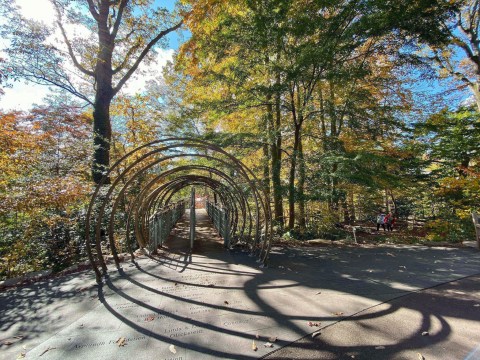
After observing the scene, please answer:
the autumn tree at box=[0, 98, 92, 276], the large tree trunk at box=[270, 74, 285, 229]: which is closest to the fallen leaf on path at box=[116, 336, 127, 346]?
the autumn tree at box=[0, 98, 92, 276]

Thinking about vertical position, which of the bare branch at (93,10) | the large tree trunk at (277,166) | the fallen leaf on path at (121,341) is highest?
the bare branch at (93,10)

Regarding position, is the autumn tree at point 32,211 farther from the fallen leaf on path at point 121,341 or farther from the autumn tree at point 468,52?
the autumn tree at point 468,52

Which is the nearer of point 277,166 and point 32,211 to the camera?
point 32,211

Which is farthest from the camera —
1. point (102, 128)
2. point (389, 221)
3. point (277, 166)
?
point (389, 221)

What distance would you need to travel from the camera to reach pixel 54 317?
8.78 ft

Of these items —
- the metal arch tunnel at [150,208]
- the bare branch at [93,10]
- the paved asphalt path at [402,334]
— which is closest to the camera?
the paved asphalt path at [402,334]

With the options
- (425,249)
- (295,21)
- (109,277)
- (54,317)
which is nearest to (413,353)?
(54,317)

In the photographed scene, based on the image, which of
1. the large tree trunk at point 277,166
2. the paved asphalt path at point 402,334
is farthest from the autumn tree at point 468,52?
the paved asphalt path at point 402,334

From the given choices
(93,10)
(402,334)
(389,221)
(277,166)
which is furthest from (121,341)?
(389,221)

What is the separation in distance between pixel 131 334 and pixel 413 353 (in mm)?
2608

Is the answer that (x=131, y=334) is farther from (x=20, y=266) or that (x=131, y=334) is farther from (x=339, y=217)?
(x=339, y=217)

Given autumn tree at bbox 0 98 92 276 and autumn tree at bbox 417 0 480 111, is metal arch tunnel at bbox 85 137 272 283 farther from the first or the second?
autumn tree at bbox 417 0 480 111

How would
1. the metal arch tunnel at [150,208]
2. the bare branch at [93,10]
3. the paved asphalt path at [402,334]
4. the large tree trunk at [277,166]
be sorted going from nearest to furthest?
the paved asphalt path at [402,334], the metal arch tunnel at [150,208], the large tree trunk at [277,166], the bare branch at [93,10]

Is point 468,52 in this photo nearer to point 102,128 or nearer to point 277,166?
point 277,166
